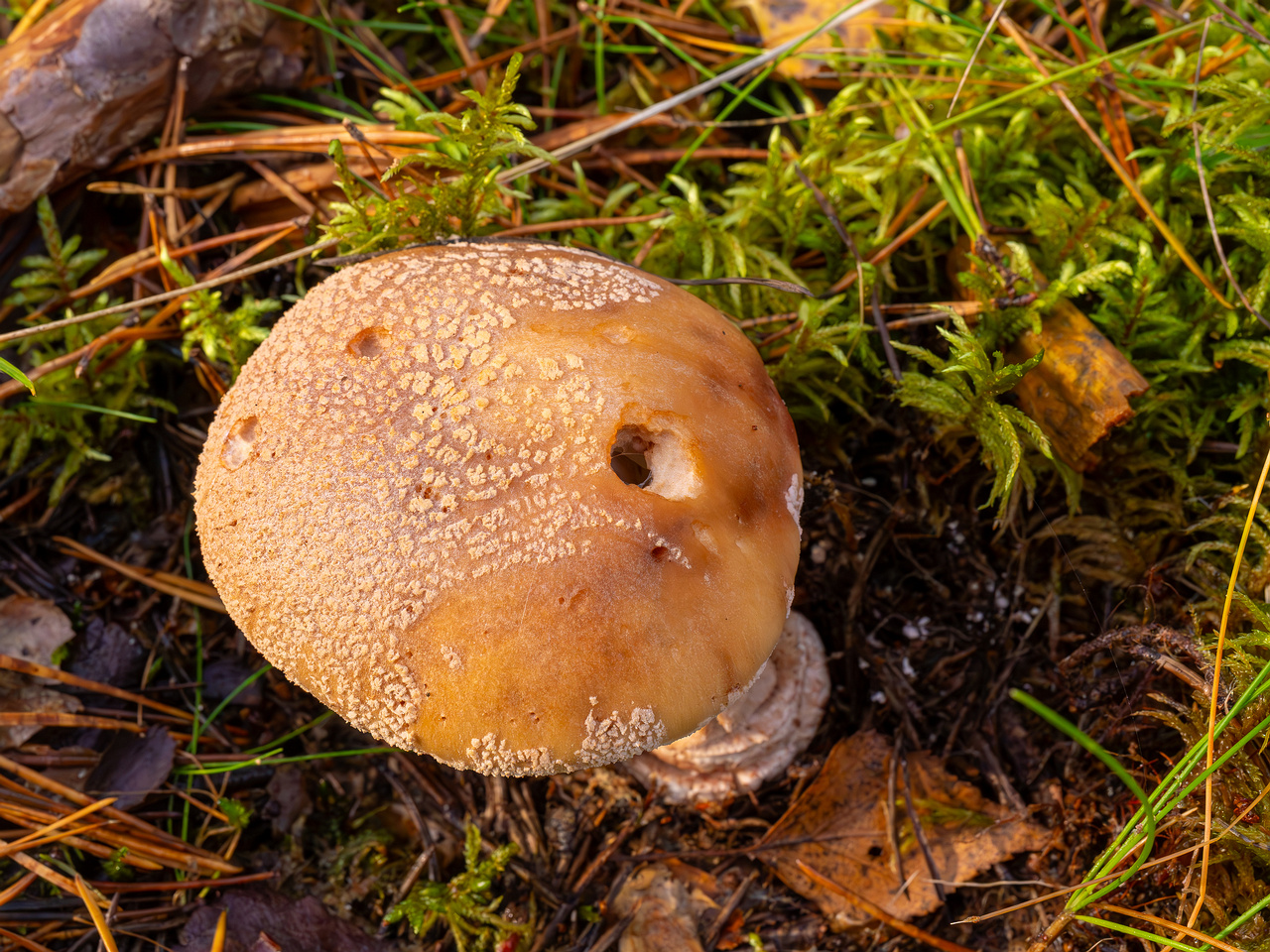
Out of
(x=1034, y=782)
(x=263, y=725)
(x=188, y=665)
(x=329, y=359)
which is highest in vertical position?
(x=329, y=359)

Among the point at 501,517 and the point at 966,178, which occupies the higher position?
the point at 501,517

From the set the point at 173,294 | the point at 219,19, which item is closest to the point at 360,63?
the point at 219,19

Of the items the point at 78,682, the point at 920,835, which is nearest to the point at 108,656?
the point at 78,682

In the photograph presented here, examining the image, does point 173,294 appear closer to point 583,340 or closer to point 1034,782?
point 583,340

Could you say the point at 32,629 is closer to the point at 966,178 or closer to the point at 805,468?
the point at 805,468

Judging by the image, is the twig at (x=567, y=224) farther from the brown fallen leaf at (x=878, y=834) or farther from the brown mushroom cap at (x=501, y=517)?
the brown fallen leaf at (x=878, y=834)
